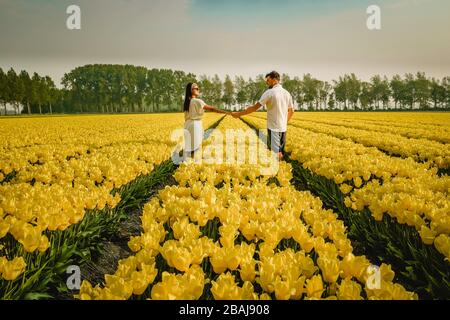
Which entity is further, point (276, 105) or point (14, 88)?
point (14, 88)

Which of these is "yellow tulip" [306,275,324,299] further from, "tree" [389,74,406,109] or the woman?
"tree" [389,74,406,109]

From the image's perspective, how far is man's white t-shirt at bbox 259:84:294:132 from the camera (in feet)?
21.9

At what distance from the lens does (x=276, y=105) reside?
6.74 metres

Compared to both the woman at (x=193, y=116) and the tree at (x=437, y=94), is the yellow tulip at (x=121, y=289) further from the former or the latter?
the tree at (x=437, y=94)

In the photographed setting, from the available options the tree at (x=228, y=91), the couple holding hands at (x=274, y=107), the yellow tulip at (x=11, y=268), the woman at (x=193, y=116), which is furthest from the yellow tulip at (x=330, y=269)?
the tree at (x=228, y=91)

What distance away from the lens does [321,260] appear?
5.60 ft

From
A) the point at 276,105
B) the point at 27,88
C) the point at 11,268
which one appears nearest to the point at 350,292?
the point at 11,268

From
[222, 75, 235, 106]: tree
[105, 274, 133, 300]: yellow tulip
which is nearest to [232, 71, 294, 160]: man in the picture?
[105, 274, 133, 300]: yellow tulip

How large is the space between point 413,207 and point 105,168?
13.1 feet

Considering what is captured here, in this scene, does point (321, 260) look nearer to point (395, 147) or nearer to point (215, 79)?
point (395, 147)

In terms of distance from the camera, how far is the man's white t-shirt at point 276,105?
6.68 metres

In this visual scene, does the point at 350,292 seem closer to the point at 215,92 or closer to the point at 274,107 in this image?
the point at 274,107

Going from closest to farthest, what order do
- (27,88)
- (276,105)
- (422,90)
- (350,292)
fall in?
(350,292) < (276,105) < (27,88) < (422,90)
